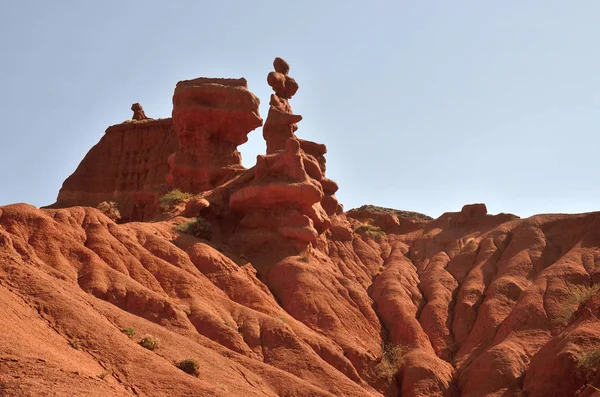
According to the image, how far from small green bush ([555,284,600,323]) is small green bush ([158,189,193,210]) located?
63.8 feet

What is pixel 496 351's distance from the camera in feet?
96.0

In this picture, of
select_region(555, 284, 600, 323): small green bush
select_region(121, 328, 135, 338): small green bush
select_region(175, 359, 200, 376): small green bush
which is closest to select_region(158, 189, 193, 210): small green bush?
select_region(121, 328, 135, 338): small green bush

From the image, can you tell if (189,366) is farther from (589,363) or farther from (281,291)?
(589,363)

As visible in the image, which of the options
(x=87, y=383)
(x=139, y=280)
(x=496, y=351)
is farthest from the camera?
(x=496, y=351)

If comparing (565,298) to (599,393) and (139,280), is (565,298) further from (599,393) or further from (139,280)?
(139,280)

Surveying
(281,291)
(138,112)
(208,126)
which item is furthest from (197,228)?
(138,112)

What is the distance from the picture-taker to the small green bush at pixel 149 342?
20911 millimetres

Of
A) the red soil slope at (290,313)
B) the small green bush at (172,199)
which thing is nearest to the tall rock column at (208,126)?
the small green bush at (172,199)

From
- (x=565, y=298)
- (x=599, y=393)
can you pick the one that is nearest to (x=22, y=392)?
(x=599, y=393)

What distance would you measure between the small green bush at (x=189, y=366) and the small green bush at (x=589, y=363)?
502 inches

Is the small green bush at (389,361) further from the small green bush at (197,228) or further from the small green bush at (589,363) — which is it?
the small green bush at (197,228)

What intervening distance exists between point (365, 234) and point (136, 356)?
85.8ft

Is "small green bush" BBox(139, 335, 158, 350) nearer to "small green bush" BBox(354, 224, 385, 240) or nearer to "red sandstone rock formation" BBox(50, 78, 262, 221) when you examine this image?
"red sandstone rock formation" BBox(50, 78, 262, 221)

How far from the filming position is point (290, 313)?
3111 centimetres
